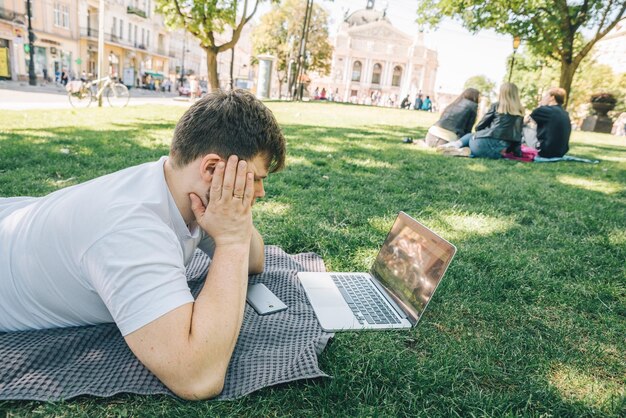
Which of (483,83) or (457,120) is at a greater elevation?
(483,83)

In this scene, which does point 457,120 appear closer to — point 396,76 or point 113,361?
point 113,361

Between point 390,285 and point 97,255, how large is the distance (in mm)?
1743

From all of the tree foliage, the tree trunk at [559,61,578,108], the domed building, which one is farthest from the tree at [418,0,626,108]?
the domed building

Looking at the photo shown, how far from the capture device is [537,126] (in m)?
8.81

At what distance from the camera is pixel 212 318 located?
1490 millimetres

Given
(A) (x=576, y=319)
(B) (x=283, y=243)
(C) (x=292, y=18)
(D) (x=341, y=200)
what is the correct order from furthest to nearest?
(C) (x=292, y=18) < (D) (x=341, y=200) < (B) (x=283, y=243) < (A) (x=576, y=319)

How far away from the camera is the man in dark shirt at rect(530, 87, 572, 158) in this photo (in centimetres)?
827

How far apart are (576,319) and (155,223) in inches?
96.7

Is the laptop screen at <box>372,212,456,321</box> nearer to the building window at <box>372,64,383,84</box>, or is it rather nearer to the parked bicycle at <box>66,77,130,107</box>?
the parked bicycle at <box>66,77,130,107</box>

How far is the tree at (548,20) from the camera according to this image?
59.8 ft

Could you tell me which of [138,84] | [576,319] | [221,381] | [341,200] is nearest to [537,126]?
[341,200]

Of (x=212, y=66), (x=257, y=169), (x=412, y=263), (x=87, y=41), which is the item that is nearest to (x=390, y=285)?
(x=412, y=263)

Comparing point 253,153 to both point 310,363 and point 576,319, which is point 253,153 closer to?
point 310,363

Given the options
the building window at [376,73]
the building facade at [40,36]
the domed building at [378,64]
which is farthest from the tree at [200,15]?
the building window at [376,73]
